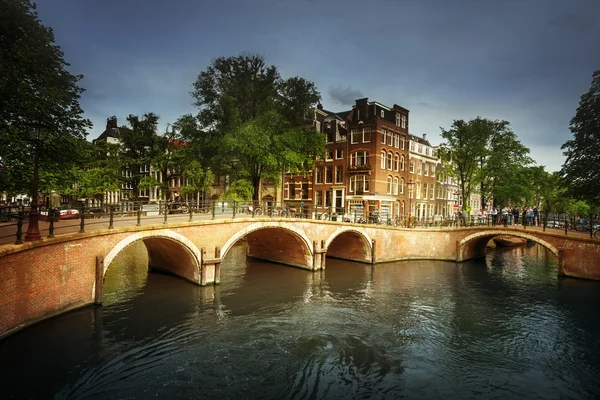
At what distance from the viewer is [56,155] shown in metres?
16.5

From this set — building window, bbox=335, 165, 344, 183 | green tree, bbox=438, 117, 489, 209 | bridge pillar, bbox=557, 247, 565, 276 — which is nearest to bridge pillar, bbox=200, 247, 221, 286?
bridge pillar, bbox=557, 247, 565, 276

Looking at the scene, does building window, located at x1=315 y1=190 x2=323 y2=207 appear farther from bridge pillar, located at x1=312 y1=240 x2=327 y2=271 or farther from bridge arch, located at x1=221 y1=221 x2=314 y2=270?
bridge pillar, located at x1=312 y1=240 x2=327 y2=271

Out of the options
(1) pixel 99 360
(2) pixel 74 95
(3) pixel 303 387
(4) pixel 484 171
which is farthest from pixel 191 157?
(4) pixel 484 171

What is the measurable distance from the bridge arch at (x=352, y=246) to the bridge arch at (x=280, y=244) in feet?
8.40

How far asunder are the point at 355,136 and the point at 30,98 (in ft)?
98.5

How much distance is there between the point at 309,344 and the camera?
11586 mm

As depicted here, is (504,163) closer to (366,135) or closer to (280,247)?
(366,135)

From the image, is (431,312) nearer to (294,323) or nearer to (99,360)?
(294,323)

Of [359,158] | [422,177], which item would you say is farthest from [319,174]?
[422,177]

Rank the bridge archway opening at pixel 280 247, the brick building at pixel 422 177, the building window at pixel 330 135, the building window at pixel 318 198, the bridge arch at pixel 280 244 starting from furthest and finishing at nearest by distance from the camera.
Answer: the brick building at pixel 422 177 → the building window at pixel 318 198 → the building window at pixel 330 135 → the bridge archway opening at pixel 280 247 → the bridge arch at pixel 280 244

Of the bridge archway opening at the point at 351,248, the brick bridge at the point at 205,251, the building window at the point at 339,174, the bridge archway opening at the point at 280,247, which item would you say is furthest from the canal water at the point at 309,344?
the building window at the point at 339,174

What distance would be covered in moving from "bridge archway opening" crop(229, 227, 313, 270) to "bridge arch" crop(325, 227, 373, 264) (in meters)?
2.57

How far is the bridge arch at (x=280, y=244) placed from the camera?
21945mm

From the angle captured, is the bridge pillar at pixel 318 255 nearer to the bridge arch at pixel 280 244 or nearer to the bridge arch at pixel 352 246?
the bridge arch at pixel 280 244
